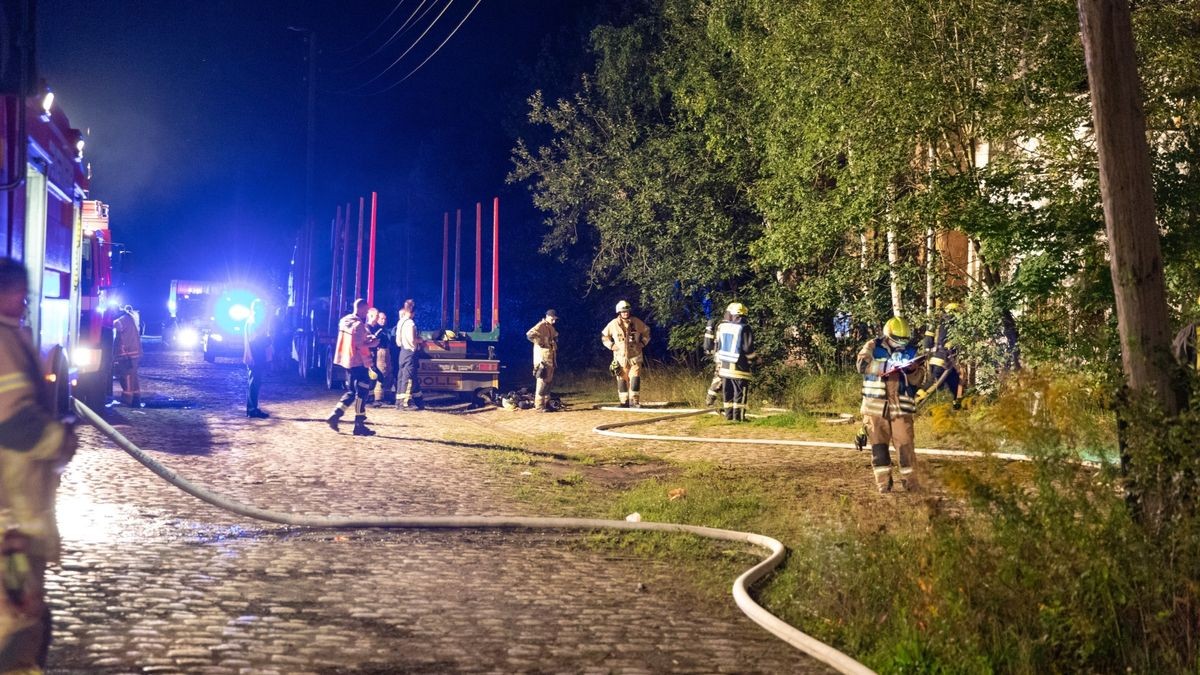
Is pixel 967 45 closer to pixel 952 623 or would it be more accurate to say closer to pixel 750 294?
pixel 750 294

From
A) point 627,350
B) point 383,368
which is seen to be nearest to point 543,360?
point 627,350

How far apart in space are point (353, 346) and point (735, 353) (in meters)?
5.66

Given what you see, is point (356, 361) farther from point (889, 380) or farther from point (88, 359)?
point (889, 380)

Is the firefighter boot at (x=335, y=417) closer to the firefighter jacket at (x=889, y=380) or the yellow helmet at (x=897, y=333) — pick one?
the firefighter jacket at (x=889, y=380)

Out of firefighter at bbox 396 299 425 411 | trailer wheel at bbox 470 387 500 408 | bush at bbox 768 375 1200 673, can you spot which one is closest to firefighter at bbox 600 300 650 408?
trailer wheel at bbox 470 387 500 408

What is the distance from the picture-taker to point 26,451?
4.23 m

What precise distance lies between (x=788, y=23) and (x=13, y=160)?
1207cm

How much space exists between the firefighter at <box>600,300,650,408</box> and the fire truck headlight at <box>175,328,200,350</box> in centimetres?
2922

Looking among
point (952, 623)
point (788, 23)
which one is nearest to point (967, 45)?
point (788, 23)

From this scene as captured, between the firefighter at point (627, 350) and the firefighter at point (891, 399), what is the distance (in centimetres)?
942

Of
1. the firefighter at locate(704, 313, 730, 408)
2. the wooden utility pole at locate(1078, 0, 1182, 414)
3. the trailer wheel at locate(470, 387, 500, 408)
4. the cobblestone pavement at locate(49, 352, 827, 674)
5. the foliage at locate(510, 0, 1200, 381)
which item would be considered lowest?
the cobblestone pavement at locate(49, 352, 827, 674)

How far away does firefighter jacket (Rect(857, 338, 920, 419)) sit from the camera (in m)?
10.9

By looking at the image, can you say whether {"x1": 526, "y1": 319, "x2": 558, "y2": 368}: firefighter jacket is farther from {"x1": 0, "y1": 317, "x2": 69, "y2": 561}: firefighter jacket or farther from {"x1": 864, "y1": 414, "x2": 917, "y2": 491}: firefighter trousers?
{"x1": 0, "y1": 317, "x2": 69, "y2": 561}: firefighter jacket

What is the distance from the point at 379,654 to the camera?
5.74 m
